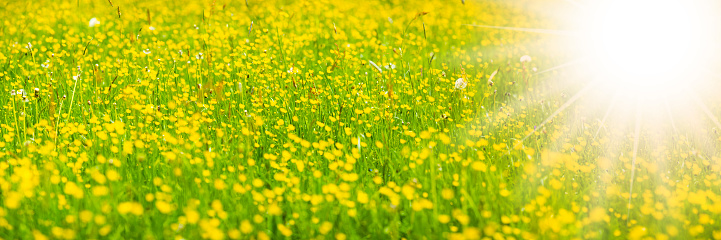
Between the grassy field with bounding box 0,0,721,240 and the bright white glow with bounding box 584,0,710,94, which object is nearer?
the grassy field with bounding box 0,0,721,240

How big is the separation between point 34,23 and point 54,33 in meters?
0.52

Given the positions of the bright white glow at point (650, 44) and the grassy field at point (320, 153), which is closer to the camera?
the grassy field at point (320, 153)

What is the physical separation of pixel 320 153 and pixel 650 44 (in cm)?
389

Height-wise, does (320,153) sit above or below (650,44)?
below

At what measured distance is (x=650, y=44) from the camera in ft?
16.6

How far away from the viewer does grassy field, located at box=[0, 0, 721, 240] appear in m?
2.00

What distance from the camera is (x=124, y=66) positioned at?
4.02m

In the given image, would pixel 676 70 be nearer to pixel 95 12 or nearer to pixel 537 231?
pixel 537 231

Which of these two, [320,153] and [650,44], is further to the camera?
[650,44]

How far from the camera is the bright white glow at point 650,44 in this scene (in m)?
4.59

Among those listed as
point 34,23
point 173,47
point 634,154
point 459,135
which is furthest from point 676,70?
point 34,23

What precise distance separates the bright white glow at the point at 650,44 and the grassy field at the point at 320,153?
595mm

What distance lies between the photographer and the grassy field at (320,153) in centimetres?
200

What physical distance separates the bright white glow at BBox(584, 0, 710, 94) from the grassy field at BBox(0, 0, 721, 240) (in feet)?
1.95
